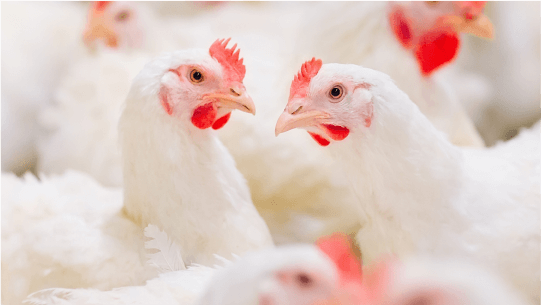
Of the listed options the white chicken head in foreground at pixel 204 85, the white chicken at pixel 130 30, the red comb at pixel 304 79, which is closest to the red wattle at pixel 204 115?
the white chicken head in foreground at pixel 204 85

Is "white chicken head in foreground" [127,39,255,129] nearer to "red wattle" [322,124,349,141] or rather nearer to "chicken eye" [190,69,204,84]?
"chicken eye" [190,69,204,84]

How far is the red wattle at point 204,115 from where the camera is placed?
3.06ft

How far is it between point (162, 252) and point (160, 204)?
13 centimetres

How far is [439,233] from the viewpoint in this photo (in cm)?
80

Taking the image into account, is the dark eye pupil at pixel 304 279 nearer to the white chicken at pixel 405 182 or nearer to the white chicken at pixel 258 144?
the white chicken at pixel 405 182

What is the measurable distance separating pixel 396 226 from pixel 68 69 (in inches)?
53.2

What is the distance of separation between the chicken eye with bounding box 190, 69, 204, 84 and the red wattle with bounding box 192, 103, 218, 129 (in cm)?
5

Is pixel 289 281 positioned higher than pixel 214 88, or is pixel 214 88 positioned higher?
pixel 214 88

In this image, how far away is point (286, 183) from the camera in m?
1.23

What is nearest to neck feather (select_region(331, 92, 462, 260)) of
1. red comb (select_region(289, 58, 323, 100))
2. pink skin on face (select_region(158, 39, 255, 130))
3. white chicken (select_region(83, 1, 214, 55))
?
red comb (select_region(289, 58, 323, 100))

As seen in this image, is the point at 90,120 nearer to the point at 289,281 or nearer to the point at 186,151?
the point at 186,151

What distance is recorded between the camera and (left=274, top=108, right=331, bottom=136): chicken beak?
0.78 meters

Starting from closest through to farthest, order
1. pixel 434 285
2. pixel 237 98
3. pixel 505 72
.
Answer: pixel 434 285 → pixel 237 98 → pixel 505 72

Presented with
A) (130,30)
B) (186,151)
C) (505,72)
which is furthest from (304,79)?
(505,72)
